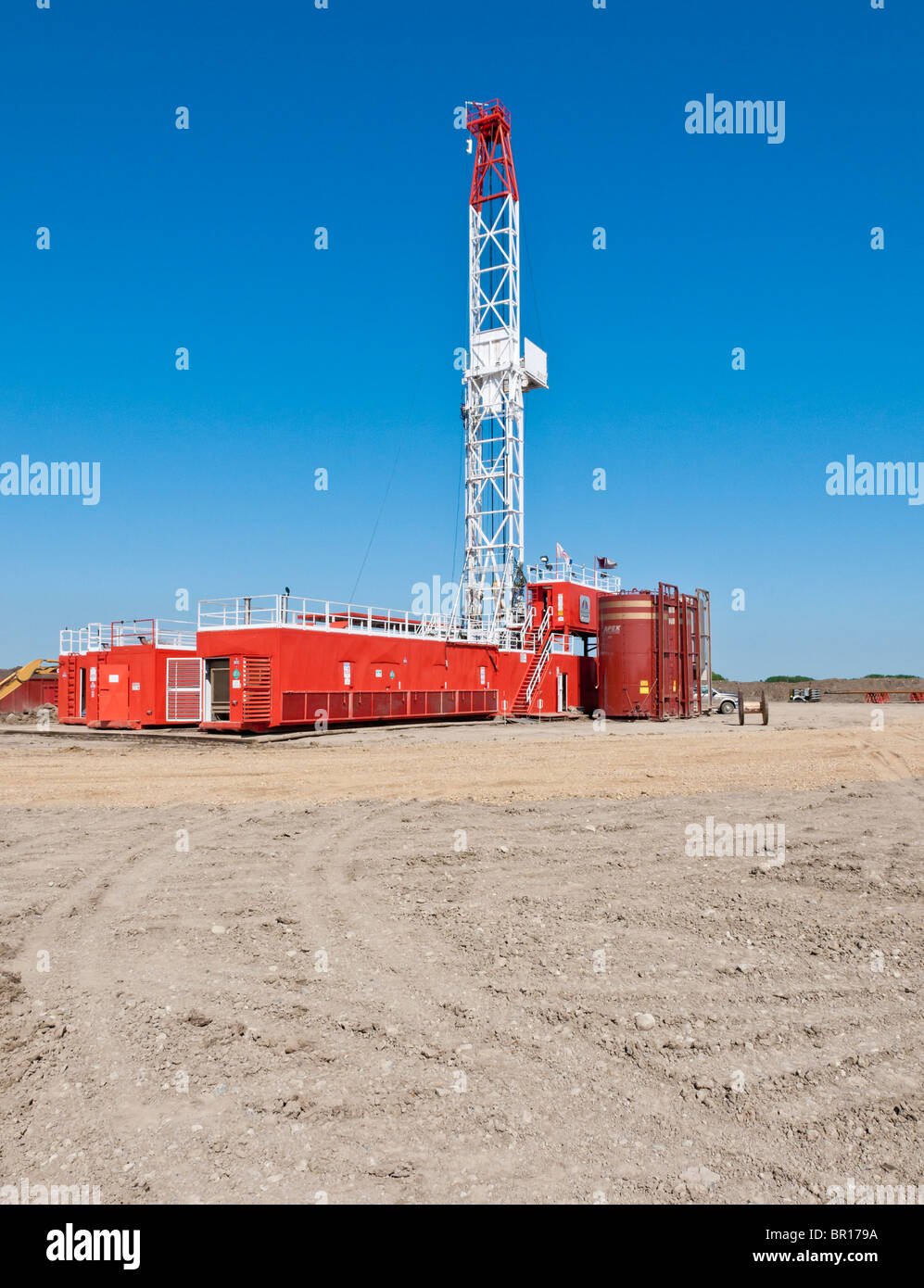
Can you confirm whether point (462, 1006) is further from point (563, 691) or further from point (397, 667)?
point (563, 691)

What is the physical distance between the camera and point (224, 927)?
585cm

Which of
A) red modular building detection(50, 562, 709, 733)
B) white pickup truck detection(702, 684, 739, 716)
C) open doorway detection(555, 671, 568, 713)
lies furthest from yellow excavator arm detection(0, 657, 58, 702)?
white pickup truck detection(702, 684, 739, 716)

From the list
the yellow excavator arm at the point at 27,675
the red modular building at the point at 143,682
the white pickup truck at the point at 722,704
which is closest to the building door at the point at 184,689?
the red modular building at the point at 143,682

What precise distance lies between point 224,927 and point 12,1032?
178cm

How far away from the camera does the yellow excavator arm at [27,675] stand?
3259 cm

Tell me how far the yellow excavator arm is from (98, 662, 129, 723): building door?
890 centimetres

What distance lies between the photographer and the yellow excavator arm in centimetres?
3259

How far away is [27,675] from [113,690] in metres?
9.43

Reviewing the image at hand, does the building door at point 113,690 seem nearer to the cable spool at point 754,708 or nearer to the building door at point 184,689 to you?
the building door at point 184,689

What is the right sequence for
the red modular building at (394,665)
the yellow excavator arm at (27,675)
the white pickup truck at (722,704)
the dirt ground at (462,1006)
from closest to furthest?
the dirt ground at (462,1006) < the red modular building at (394,665) < the yellow excavator arm at (27,675) < the white pickup truck at (722,704)

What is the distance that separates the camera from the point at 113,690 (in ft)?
83.7

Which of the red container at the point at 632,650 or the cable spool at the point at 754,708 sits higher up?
the red container at the point at 632,650

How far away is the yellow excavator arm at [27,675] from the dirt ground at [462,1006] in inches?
1010
